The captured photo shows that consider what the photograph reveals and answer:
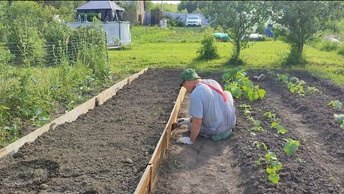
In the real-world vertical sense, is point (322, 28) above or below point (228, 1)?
below

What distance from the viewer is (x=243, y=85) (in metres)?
7.48

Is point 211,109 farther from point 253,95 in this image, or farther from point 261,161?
point 253,95

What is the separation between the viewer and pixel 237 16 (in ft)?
41.8

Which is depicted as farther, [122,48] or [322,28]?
[122,48]

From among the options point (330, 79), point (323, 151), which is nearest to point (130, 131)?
point (323, 151)

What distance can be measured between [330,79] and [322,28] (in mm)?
3756

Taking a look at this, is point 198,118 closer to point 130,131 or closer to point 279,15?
point 130,131

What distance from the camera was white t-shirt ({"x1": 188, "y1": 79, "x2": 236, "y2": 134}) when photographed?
4.80 metres

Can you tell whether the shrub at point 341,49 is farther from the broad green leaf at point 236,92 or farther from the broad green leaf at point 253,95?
the broad green leaf at point 236,92

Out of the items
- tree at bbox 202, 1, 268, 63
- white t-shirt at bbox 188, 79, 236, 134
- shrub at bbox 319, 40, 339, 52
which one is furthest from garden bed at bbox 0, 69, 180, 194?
shrub at bbox 319, 40, 339, 52

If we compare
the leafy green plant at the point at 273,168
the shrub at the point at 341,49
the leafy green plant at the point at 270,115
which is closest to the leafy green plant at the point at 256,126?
the leafy green plant at the point at 270,115

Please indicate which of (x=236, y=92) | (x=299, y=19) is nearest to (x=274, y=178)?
(x=236, y=92)

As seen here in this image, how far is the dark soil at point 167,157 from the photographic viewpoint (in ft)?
12.1

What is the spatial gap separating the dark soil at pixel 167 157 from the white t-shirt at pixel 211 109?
234mm
